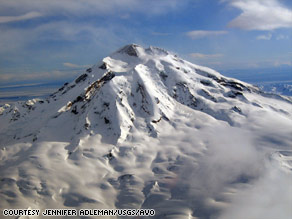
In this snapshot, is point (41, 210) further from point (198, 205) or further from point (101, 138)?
point (198, 205)

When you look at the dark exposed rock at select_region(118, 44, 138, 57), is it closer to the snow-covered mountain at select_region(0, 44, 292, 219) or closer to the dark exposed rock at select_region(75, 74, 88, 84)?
the snow-covered mountain at select_region(0, 44, 292, 219)

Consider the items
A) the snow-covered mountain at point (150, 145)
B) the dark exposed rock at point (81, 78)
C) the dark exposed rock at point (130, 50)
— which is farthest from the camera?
the dark exposed rock at point (130, 50)

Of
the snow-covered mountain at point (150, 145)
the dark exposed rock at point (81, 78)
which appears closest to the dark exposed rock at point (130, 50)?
the snow-covered mountain at point (150, 145)

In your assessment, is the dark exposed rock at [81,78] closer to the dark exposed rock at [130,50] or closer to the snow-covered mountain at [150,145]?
the snow-covered mountain at [150,145]

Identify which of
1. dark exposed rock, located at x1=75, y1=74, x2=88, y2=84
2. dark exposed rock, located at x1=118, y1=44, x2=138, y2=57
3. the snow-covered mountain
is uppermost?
dark exposed rock, located at x1=118, y1=44, x2=138, y2=57

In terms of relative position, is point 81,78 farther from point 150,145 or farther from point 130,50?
point 150,145

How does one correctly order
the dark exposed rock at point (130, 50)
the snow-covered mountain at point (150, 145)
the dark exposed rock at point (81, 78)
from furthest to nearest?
the dark exposed rock at point (130, 50) < the dark exposed rock at point (81, 78) < the snow-covered mountain at point (150, 145)

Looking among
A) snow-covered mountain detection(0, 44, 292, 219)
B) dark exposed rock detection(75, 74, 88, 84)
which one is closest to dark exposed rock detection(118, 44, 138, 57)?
snow-covered mountain detection(0, 44, 292, 219)

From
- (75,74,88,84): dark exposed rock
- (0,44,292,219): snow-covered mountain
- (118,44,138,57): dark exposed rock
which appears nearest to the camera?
(0,44,292,219): snow-covered mountain
